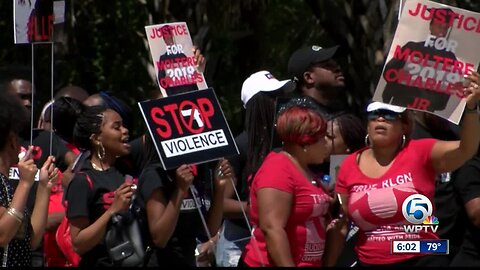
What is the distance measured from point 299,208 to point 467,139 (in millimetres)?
953

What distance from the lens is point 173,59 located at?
8477mm

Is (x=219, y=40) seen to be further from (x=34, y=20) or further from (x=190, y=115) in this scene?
(x=190, y=115)

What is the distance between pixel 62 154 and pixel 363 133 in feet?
7.47

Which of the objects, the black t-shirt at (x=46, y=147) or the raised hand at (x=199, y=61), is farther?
the black t-shirt at (x=46, y=147)

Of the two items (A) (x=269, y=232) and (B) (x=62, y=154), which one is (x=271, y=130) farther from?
(B) (x=62, y=154)

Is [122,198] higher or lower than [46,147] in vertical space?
higher

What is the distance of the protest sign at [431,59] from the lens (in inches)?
290

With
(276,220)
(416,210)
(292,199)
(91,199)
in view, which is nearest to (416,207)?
(416,210)

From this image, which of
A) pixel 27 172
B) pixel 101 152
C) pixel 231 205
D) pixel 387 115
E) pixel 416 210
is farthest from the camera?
pixel 101 152

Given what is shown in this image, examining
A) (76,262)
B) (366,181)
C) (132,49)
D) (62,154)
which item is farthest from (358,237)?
(132,49)

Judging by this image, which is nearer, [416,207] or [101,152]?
[416,207]

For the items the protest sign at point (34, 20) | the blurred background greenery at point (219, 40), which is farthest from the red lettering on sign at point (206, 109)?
the blurred background greenery at point (219, 40)

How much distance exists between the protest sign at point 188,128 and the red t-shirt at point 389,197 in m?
0.79

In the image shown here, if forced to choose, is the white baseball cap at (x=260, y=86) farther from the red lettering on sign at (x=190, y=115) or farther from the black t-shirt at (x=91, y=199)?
the black t-shirt at (x=91, y=199)
